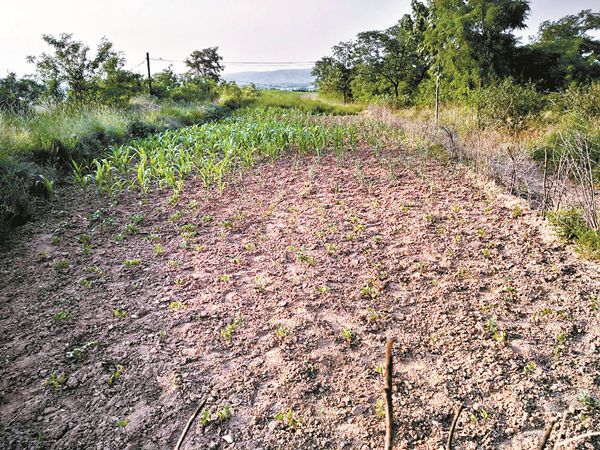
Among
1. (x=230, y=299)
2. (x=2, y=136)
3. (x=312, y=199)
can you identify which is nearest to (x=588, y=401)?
(x=230, y=299)

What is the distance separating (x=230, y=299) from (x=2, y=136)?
5.26 meters

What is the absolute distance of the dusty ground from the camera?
7.59 feet

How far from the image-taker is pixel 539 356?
2732 mm

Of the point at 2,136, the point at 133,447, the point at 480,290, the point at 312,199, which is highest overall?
the point at 2,136

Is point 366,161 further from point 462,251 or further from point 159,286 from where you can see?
point 159,286

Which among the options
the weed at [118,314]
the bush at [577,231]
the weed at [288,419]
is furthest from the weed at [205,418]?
the bush at [577,231]

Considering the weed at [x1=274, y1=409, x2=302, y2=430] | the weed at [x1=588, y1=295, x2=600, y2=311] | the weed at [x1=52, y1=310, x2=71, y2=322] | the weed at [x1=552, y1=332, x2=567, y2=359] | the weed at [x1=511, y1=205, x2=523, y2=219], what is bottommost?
the weed at [x1=274, y1=409, x2=302, y2=430]

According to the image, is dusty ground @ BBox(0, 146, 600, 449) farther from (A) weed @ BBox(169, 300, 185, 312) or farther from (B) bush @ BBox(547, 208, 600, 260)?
(B) bush @ BBox(547, 208, 600, 260)

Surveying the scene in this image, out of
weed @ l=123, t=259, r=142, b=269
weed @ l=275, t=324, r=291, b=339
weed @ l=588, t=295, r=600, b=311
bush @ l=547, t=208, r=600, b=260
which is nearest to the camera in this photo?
weed @ l=275, t=324, r=291, b=339

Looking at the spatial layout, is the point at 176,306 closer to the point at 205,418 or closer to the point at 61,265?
the point at 205,418

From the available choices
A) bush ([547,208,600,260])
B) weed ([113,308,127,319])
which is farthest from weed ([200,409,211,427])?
bush ([547,208,600,260])

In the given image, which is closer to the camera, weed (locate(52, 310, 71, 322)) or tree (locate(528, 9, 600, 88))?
weed (locate(52, 310, 71, 322))

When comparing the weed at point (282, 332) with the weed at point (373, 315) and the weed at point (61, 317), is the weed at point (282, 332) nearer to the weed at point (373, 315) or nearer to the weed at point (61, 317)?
the weed at point (373, 315)

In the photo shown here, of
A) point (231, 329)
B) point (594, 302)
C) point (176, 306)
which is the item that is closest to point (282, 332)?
point (231, 329)
